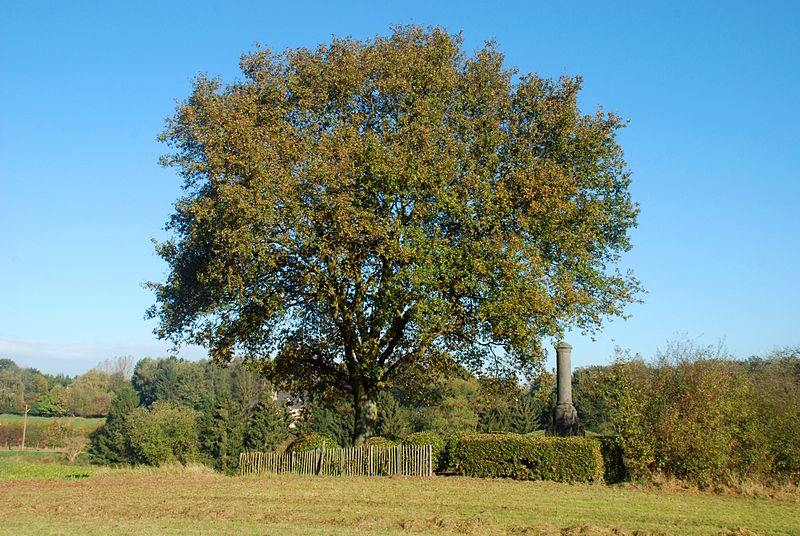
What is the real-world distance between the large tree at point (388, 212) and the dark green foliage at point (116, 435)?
54582mm

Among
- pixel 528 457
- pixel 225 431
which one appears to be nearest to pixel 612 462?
pixel 528 457

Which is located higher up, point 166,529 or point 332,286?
point 332,286

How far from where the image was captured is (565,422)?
88.9ft

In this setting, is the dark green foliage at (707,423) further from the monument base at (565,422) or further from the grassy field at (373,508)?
the monument base at (565,422)

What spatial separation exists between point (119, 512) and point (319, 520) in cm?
474

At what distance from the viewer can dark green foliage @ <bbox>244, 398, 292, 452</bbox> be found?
7044cm

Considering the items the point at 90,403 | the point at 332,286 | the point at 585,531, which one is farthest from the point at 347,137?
the point at 90,403

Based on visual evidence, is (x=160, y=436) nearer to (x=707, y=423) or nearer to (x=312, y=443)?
(x=312, y=443)

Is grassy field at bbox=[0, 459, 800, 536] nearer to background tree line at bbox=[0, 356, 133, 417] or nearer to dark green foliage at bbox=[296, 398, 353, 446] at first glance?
dark green foliage at bbox=[296, 398, 353, 446]

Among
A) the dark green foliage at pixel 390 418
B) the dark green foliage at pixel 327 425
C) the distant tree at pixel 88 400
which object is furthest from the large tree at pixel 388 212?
the distant tree at pixel 88 400

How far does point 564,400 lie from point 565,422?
3.14ft

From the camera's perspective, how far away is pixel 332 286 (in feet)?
77.8

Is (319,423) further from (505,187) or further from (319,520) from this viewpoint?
(319,520)

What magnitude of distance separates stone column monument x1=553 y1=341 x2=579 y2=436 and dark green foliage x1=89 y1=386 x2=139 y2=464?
194 feet
